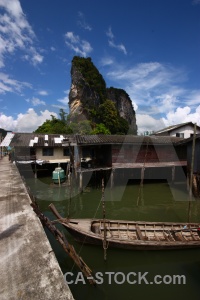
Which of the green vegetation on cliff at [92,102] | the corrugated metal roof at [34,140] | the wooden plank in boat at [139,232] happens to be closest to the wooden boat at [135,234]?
the wooden plank in boat at [139,232]

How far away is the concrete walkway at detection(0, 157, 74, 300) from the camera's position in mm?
3590

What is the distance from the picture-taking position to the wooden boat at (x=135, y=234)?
7.63 metres

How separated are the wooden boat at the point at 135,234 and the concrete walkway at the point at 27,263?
1.61 m

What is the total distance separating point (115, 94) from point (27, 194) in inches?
2478

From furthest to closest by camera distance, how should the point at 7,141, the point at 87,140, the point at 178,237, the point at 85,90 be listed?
the point at 85,90
the point at 7,141
the point at 87,140
the point at 178,237

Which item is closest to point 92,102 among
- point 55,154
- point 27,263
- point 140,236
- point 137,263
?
point 55,154

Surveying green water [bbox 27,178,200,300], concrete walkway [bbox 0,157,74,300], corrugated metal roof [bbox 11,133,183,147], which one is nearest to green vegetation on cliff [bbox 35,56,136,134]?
corrugated metal roof [bbox 11,133,183,147]

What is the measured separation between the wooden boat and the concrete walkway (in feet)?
5.28

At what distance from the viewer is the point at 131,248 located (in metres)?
7.80

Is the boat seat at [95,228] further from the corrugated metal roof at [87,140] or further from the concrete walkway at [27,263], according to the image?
the corrugated metal roof at [87,140]

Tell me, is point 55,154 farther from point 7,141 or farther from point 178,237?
point 178,237

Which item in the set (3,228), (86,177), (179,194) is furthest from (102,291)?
(86,177)

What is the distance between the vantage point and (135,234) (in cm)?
857

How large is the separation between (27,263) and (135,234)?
5.42 meters
